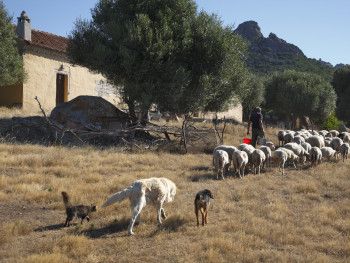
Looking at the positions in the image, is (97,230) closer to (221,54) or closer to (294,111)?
(221,54)

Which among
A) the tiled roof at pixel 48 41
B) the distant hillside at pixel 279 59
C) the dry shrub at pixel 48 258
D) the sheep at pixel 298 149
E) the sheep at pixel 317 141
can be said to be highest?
the distant hillside at pixel 279 59

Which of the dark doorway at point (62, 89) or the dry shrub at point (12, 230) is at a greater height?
the dark doorway at point (62, 89)

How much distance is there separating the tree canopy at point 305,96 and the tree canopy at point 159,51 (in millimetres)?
18203

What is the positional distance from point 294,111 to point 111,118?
23.6m

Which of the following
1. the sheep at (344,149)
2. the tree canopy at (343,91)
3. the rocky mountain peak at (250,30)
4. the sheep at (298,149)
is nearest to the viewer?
the sheep at (298,149)

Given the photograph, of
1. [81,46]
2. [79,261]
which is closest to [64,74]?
[81,46]

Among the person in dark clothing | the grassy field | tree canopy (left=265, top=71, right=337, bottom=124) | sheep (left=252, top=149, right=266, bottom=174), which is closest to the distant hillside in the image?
tree canopy (left=265, top=71, right=337, bottom=124)

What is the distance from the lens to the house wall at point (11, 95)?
2093 cm

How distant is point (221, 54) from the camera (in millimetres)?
16078

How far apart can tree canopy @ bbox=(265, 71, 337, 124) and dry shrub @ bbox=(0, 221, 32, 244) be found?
3159 centimetres

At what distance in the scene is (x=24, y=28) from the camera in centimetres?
2089

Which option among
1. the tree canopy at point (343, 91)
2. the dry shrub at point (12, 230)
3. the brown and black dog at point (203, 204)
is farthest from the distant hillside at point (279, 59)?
the dry shrub at point (12, 230)

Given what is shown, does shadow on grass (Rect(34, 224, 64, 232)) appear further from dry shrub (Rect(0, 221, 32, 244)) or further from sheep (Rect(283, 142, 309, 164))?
sheep (Rect(283, 142, 309, 164))

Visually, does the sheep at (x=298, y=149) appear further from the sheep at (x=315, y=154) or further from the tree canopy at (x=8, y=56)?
the tree canopy at (x=8, y=56)
